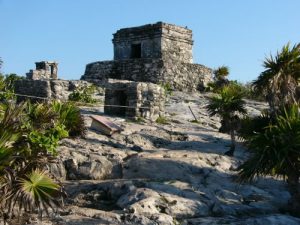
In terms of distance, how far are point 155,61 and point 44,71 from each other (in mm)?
5828

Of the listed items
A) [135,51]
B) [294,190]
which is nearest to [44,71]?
[135,51]

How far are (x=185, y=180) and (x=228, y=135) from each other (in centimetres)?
556

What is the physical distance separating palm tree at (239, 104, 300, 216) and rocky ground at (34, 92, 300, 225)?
1.79 ft

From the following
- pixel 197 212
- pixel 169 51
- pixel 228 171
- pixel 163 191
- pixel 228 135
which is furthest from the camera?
pixel 169 51

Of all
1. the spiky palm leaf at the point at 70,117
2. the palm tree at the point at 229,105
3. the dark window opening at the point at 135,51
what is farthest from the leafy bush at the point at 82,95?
the palm tree at the point at 229,105

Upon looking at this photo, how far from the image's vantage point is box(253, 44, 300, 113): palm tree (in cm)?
1077

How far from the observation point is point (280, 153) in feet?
26.5

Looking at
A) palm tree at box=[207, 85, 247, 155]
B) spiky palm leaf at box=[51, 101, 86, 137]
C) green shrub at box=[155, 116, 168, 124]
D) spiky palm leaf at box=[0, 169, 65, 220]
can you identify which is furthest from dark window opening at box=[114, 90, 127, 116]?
spiky palm leaf at box=[0, 169, 65, 220]

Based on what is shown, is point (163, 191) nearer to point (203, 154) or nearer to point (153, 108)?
point (203, 154)

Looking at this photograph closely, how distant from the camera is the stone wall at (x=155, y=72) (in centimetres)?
2180

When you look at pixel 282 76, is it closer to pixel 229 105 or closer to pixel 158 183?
pixel 229 105

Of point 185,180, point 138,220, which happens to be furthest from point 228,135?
point 138,220

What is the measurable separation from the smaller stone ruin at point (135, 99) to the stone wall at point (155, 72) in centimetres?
627

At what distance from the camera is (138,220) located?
662 cm
